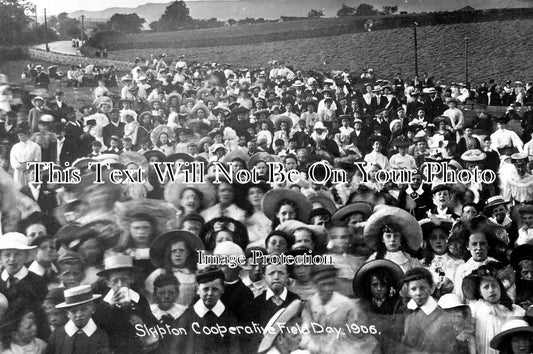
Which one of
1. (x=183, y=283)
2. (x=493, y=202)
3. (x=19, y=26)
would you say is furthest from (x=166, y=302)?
(x=19, y=26)

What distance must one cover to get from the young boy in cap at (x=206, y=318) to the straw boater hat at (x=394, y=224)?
1495 mm

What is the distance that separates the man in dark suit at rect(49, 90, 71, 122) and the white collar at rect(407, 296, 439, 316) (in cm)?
421

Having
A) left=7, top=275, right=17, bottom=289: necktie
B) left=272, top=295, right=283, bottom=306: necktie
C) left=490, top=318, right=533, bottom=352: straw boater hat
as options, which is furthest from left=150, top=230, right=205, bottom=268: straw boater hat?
left=490, top=318, right=533, bottom=352: straw boater hat

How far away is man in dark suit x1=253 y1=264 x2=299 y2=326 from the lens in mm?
6914

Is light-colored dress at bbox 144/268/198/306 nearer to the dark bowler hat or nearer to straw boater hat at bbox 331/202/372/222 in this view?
the dark bowler hat

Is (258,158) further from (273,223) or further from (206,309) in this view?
(206,309)

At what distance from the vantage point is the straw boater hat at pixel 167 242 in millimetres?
6926

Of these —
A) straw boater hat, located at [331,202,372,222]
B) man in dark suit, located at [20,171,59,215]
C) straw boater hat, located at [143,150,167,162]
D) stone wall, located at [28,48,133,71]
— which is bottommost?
straw boater hat, located at [331,202,372,222]

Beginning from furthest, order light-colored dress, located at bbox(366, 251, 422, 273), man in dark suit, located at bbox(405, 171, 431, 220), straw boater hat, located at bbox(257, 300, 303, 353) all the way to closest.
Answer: man in dark suit, located at bbox(405, 171, 431, 220) < straw boater hat, located at bbox(257, 300, 303, 353) < light-colored dress, located at bbox(366, 251, 422, 273)

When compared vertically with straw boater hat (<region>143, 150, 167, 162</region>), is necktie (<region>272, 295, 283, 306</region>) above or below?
below

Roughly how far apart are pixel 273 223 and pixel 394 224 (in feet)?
3.90

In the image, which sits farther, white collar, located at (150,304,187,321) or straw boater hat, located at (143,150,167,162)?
straw boater hat, located at (143,150,167,162)

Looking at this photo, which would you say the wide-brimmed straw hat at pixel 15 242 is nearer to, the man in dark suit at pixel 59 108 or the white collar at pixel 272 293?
the man in dark suit at pixel 59 108

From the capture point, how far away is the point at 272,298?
6914 mm
